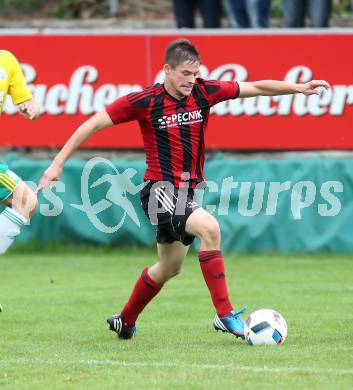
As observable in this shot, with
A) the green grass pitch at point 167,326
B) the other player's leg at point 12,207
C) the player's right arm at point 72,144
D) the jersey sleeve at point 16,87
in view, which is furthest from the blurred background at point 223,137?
the player's right arm at point 72,144

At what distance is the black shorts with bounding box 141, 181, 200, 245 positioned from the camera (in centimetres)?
752

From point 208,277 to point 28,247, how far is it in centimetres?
698

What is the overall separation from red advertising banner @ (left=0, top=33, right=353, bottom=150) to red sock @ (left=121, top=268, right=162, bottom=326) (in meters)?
6.10

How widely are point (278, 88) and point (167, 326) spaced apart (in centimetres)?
202

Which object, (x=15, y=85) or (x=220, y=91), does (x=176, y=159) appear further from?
(x=15, y=85)

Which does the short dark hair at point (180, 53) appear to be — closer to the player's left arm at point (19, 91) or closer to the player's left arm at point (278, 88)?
the player's left arm at point (278, 88)

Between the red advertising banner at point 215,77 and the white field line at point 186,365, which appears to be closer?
the white field line at point 186,365

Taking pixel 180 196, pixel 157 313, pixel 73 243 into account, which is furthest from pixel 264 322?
pixel 73 243

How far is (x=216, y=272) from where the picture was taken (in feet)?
24.5

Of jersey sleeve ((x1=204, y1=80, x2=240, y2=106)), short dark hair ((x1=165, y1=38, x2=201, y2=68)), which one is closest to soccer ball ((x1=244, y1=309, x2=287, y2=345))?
jersey sleeve ((x1=204, y1=80, x2=240, y2=106))

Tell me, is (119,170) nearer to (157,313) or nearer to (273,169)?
(273,169)

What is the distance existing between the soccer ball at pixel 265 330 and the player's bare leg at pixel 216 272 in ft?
0.24

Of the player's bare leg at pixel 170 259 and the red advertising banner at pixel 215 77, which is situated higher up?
the player's bare leg at pixel 170 259

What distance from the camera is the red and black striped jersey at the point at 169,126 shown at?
7.71 meters
